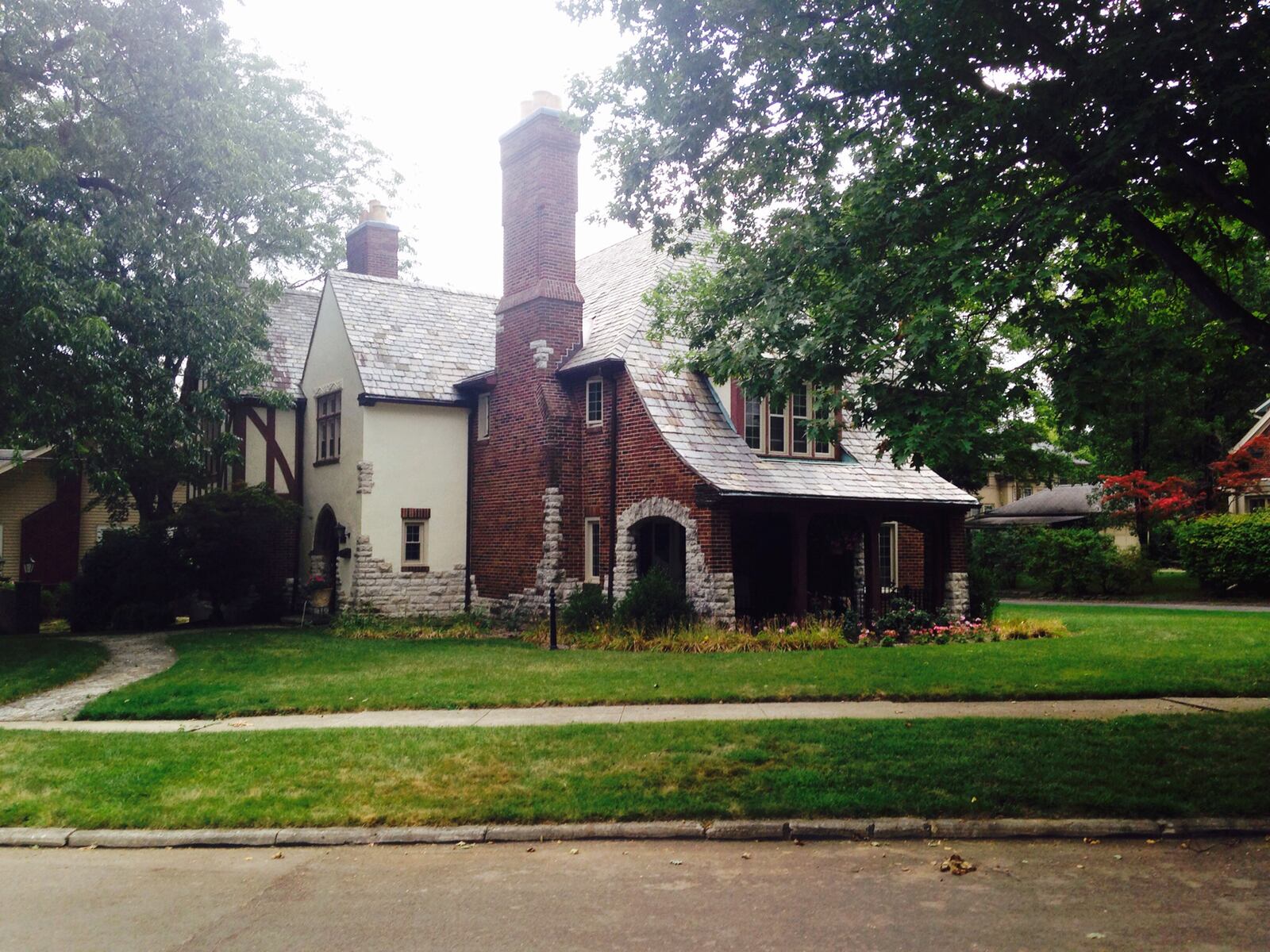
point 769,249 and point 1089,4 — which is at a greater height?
point 1089,4

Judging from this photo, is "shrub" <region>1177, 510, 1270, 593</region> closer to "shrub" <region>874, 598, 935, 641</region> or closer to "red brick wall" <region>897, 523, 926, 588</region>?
"red brick wall" <region>897, 523, 926, 588</region>

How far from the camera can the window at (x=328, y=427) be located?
2383 cm

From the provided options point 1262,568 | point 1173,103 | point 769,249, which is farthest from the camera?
point 1262,568

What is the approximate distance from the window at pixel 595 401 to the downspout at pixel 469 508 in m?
4.02

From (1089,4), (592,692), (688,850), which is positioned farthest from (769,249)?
(688,850)

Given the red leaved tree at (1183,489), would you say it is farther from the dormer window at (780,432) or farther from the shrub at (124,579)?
the shrub at (124,579)

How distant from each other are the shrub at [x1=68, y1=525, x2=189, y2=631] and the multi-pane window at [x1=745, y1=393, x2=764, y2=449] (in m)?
12.8

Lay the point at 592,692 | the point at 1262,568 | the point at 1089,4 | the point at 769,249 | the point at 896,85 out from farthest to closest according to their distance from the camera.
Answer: the point at 1262,568
the point at 592,692
the point at 769,249
the point at 896,85
the point at 1089,4

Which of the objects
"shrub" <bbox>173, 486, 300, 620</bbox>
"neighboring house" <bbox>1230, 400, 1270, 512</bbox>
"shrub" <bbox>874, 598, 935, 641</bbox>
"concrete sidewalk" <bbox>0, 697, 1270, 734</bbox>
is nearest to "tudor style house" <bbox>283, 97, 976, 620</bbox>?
"shrub" <bbox>874, 598, 935, 641</bbox>

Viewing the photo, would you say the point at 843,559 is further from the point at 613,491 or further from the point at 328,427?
the point at 328,427

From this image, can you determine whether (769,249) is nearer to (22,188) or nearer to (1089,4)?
(1089,4)

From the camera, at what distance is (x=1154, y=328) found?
9969mm

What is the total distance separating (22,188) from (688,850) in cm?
1501

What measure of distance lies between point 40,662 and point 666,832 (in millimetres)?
12433
